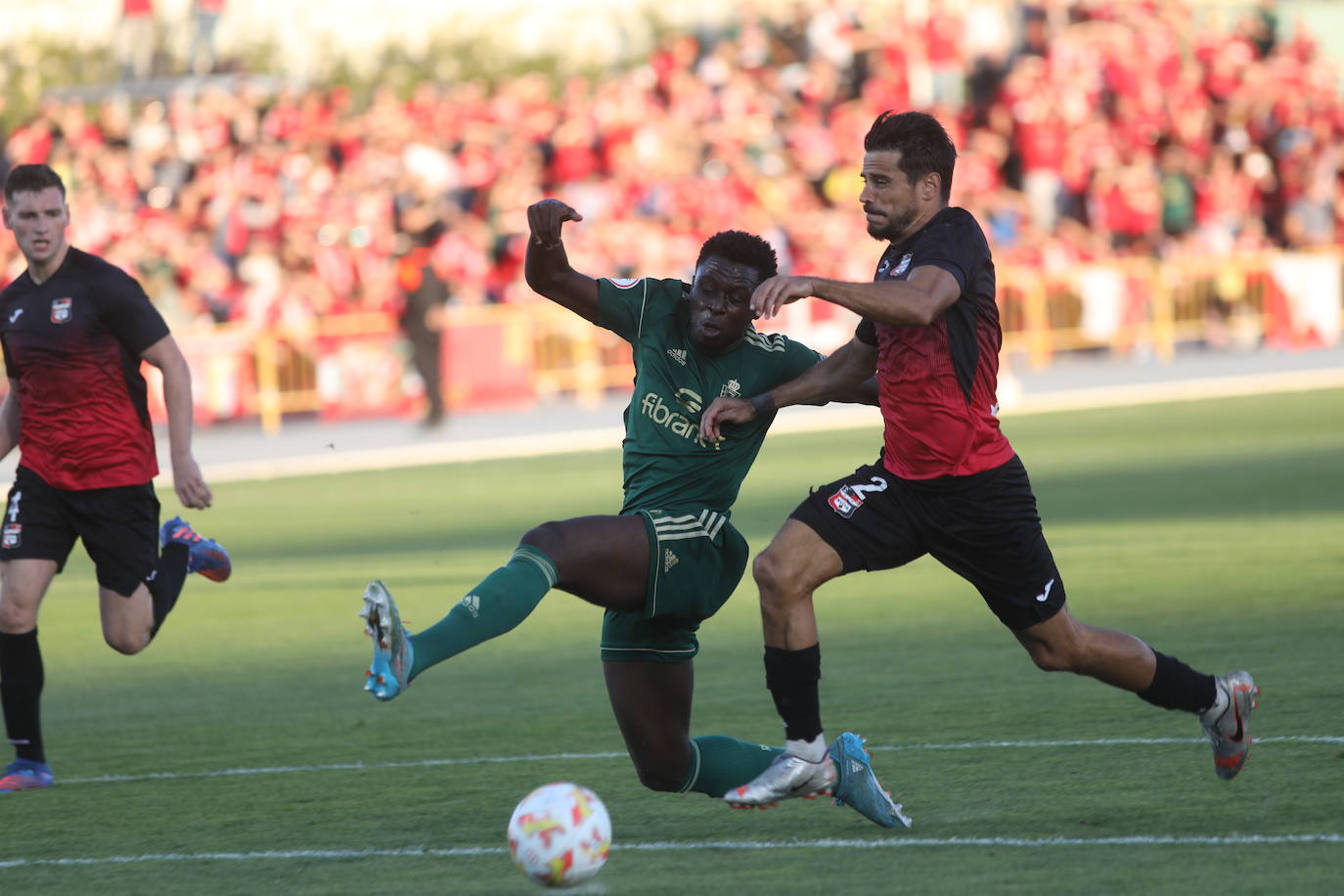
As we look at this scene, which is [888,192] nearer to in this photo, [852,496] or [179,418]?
[852,496]

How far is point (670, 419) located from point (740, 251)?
23.6 inches

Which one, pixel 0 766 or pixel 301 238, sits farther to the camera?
pixel 301 238

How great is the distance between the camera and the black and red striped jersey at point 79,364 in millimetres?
8320

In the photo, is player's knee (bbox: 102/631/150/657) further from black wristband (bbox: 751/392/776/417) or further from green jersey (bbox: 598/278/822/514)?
black wristband (bbox: 751/392/776/417)

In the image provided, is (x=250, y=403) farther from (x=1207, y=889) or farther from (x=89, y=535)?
(x=1207, y=889)

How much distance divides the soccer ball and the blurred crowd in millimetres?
20291

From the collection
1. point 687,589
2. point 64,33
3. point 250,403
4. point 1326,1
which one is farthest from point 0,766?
point 1326,1

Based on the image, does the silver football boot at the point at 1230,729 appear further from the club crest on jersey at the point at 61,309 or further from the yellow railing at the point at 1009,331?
the yellow railing at the point at 1009,331

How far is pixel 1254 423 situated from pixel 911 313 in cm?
1705

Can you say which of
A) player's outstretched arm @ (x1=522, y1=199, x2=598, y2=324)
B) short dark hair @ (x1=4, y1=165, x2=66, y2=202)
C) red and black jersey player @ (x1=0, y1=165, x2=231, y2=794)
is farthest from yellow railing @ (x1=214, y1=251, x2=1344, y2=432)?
player's outstretched arm @ (x1=522, y1=199, x2=598, y2=324)

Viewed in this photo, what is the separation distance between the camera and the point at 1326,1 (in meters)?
39.5

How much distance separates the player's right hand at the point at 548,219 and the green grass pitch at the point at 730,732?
1938mm

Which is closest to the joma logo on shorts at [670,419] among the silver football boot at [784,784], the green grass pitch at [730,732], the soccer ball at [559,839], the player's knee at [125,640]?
the silver football boot at [784,784]

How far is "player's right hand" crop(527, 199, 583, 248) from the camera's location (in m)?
6.71
